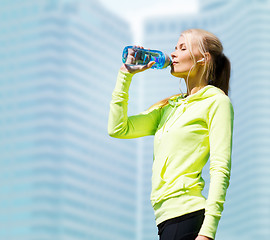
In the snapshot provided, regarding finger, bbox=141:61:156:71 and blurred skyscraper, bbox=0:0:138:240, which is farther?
blurred skyscraper, bbox=0:0:138:240

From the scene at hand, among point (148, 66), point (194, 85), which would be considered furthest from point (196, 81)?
point (148, 66)

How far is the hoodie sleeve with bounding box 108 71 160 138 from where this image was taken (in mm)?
2527

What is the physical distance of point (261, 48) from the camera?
4190 inches

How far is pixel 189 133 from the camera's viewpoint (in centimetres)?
242

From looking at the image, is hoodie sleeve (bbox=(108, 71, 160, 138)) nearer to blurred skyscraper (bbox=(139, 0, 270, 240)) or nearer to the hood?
the hood

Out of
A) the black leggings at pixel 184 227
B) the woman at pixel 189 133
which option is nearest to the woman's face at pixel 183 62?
the woman at pixel 189 133

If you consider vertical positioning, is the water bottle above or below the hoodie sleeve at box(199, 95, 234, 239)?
above

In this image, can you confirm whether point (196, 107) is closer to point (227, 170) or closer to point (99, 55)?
point (227, 170)

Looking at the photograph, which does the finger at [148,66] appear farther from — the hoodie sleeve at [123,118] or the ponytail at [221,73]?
the ponytail at [221,73]

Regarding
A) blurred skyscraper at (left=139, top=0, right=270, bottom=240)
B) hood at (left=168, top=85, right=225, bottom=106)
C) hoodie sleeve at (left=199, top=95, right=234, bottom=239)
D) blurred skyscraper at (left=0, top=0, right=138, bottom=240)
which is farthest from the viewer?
blurred skyscraper at (left=139, top=0, right=270, bottom=240)

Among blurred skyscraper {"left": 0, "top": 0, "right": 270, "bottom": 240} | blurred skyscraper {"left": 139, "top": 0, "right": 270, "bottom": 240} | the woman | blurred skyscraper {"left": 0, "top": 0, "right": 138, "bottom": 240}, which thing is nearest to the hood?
the woman

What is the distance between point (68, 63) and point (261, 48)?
109 feet

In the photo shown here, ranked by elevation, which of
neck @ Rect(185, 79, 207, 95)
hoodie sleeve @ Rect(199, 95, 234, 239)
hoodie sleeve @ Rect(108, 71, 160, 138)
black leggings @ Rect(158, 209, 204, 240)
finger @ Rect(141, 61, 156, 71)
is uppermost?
finger @ Rect(141, 61, 156, 71)

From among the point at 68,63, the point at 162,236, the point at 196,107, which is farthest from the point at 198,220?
the point at 68,63
